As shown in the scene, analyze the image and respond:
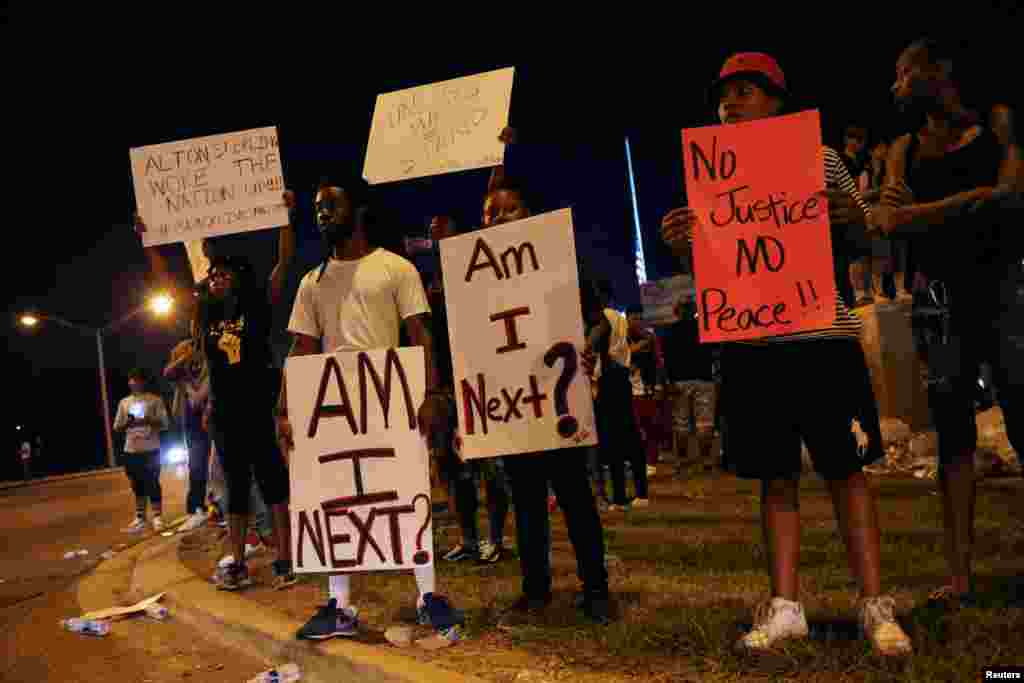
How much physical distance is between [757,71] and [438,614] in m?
2.44

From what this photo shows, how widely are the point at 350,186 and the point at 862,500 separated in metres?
2.51

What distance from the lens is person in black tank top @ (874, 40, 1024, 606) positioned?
9.16 feet

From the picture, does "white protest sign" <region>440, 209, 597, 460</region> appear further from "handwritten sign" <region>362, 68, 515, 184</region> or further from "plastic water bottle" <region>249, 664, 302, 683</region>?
"plastic water bottle" <region>249, 664, 302, 683</region>

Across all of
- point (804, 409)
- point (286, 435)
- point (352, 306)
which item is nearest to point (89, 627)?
point (286, 435)

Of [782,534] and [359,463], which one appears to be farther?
[359,463]

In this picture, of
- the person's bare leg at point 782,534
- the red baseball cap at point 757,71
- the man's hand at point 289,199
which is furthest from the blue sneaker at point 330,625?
the red baseball cap at point 757,71

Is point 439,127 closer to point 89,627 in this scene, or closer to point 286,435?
point 286,435

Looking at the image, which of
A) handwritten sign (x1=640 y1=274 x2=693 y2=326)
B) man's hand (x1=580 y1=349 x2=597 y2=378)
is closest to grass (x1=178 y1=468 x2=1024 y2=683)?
man's hand (x1=580 y1=349 x2=597 y2=378)

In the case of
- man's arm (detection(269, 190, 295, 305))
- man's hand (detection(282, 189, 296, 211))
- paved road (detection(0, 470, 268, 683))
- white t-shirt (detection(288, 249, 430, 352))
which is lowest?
paved road (detection(0, 470, 268, 683))

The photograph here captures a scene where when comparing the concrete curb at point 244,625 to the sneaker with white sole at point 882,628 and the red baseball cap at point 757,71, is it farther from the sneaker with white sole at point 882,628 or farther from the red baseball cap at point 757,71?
the red baseball cap at point 757,71

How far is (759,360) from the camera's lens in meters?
2.80

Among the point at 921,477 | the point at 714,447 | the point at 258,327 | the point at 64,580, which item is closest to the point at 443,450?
the point at 258,327

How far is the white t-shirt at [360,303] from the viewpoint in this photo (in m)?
3.50

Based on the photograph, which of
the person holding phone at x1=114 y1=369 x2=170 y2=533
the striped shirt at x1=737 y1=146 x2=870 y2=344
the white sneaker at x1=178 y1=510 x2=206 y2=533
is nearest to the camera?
the striped shirt at x1=737 y1=146 x2=870 y2=344
